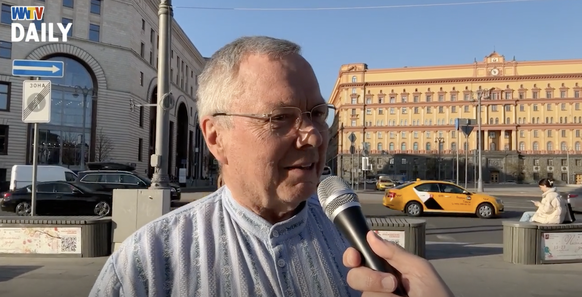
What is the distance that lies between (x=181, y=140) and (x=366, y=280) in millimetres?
69295

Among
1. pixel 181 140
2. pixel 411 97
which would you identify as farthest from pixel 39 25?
pixel 411 97

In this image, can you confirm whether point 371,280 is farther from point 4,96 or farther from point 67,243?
point 4,96

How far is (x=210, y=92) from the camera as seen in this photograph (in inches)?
58.2

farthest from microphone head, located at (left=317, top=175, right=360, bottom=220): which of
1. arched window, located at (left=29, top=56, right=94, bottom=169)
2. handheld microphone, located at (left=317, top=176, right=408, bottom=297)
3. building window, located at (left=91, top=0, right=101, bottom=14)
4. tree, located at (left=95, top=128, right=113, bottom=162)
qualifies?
building window, located at (left=91, top=0, right=101, bottom=14)

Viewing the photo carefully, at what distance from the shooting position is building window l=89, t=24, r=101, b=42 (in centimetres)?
4412

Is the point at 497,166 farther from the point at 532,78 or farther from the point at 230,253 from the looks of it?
the point at 230,253

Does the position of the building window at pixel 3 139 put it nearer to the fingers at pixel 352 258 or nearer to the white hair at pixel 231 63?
the white hair at pixel 231 63

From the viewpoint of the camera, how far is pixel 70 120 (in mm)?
43594

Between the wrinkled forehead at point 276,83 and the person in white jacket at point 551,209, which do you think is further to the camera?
the person in white jacket at point 551,209

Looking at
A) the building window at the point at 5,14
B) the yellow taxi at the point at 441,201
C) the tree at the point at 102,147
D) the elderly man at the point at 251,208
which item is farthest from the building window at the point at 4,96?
the elderly man at the point at 251,208

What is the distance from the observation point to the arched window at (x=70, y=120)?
4219 cm

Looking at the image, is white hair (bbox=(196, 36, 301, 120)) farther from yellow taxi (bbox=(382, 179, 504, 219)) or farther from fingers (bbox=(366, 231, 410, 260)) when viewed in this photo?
yellow taxi (bbox=(382, 179, 504, 219))

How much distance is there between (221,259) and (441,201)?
15.9 metres

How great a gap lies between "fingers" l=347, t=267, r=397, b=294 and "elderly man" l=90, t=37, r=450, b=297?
0.08m
